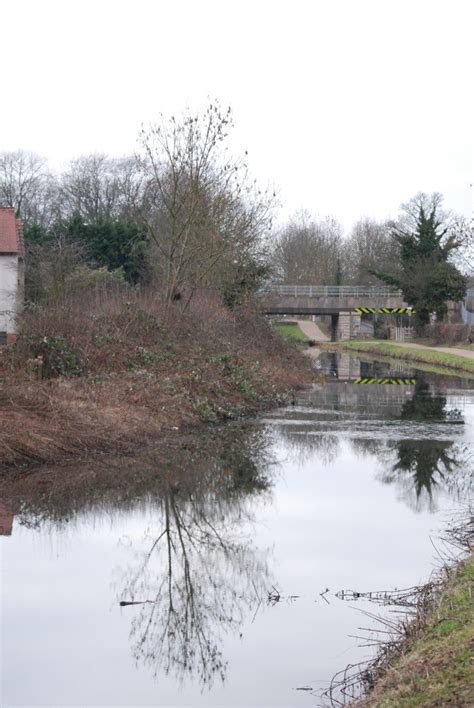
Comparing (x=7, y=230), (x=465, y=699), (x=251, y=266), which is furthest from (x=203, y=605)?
(x=7, y=230)

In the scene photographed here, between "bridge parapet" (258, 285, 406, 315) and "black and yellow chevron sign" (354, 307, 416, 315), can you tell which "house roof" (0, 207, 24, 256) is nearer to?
"bridge parapet" (258, 285, 406, 315)

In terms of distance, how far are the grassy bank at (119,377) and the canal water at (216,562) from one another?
99 cm

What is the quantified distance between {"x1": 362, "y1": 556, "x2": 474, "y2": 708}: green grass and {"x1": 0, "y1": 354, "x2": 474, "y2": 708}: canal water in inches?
26.7

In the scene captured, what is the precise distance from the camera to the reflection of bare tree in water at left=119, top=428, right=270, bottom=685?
8.18 meters

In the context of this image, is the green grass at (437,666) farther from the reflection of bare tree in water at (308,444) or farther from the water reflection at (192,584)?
the reflection of bare tree in water at (308,444)

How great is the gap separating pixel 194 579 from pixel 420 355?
1824 inches

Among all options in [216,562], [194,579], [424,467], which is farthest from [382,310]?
[194,579]

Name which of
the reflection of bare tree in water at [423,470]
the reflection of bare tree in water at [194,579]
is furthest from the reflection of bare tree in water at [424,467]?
the reflection of bare tree in water at [194,579]

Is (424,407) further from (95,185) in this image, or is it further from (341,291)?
(95,185)

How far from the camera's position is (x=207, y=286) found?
116 feet

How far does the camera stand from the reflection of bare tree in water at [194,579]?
8180mm

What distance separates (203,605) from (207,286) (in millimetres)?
26535

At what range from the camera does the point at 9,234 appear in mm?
44156

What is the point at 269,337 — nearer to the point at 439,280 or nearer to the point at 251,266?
the point at 251,266
